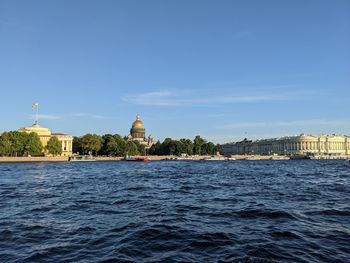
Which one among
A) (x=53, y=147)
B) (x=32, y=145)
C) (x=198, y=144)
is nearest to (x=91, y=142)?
(x=53, y=147)

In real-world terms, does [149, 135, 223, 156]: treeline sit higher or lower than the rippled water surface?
higher

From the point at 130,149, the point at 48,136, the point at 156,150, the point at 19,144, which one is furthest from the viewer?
the point at 156,150

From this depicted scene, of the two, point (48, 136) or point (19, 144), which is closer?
point (19, 144)

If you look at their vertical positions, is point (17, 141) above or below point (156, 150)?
above

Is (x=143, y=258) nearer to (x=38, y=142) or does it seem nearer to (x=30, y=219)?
(x=30, y=219)

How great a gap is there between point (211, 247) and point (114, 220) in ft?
17.3

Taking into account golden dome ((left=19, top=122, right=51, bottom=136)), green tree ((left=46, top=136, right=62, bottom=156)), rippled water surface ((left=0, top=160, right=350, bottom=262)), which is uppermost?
golden dome ((left=19, top=122, right=51, bottom=136))

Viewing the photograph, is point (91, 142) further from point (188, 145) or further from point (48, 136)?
point (188, 145)

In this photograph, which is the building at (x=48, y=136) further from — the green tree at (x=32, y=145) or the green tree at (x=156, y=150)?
the green tree at (x=156, y=150)

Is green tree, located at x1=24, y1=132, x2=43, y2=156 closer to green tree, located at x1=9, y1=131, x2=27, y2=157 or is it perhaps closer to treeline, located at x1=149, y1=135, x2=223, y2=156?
green tree, located at x1=9, y1=131, x2=27, y2=157

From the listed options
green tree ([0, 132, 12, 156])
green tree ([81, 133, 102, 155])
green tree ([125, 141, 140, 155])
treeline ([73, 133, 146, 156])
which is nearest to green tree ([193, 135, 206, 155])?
treeline ([73, 133, 146, 156])

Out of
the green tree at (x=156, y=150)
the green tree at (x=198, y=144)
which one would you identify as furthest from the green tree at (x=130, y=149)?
the green tree at (x=198, y=144)

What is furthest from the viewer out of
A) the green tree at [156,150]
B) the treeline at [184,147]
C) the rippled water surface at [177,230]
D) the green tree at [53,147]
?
the green tree at [156,150]

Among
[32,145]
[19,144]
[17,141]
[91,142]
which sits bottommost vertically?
[32,145]
